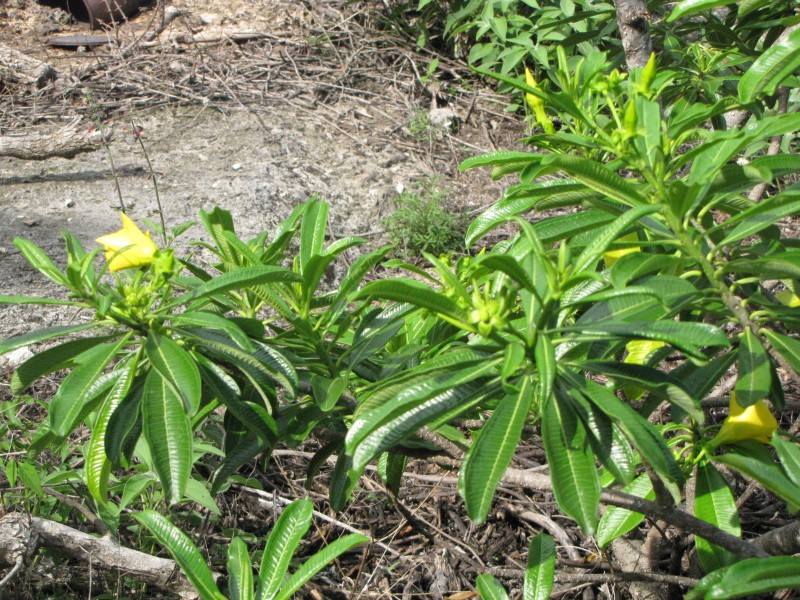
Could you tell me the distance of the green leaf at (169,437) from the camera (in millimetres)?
1104

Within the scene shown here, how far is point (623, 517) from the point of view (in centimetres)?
145

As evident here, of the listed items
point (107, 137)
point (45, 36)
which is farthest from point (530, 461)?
point (45, 36)

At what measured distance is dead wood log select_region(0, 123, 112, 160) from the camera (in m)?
4.03

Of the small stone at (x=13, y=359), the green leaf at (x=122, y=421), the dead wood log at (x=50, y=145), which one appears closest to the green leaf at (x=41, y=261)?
the green leaf at (x=122, y=421)

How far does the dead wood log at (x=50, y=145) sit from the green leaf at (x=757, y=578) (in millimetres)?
3547

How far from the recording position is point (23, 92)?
181 inches

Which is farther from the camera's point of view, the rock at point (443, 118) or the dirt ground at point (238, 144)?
the rock at point (443, 118)

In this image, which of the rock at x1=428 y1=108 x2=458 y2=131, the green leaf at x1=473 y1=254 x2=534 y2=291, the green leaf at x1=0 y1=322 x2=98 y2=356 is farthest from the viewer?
the rock at x1=428 y1=108 x2=458 y2=131

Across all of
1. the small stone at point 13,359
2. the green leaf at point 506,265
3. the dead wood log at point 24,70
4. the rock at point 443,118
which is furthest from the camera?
the dead wood log at point 24,70

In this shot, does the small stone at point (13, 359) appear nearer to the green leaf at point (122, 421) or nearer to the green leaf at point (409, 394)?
the green leaf at point (122, 421)

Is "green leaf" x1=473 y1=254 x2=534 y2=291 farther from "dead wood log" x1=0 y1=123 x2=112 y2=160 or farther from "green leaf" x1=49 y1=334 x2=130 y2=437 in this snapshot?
"dead wood log" x1=0 y1=123 x2=112 y2=160

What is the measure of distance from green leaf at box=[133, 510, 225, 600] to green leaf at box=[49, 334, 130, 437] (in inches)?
13.3

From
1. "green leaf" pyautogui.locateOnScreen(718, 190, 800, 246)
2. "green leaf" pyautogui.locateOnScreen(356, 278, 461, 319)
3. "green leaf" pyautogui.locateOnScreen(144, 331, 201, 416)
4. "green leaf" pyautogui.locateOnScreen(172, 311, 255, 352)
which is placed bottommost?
"green leaf" pyautogui.locateOnScreen(144, 331, 201, 416)

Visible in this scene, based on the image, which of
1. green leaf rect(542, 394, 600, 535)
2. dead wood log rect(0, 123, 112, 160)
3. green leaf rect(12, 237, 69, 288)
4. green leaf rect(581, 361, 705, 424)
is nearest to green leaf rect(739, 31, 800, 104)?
green leaf rect(581, 361, 705, 424)
